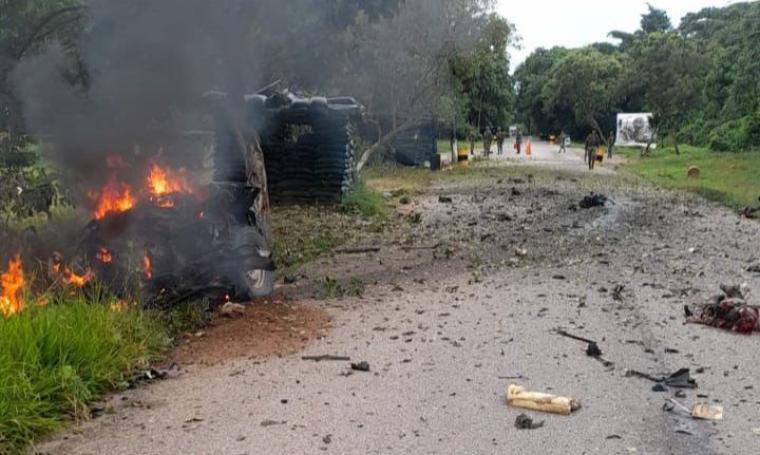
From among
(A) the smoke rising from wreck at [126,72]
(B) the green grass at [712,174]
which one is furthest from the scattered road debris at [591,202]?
(A) the smoke rising from wreck at [126,72]

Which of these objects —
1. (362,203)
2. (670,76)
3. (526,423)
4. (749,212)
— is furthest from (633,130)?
(526,423)

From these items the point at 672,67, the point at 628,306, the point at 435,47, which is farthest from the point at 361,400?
the point at 672,67

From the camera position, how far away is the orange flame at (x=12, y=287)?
5807 mm

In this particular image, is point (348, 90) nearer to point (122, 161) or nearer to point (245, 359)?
point (122, 161)

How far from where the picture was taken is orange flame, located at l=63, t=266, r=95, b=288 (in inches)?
257

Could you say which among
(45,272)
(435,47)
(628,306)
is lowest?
(628,306)

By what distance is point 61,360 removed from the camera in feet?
15.7

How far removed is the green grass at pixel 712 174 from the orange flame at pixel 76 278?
13.8 metres

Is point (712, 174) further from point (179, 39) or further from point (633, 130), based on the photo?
point (633, 130)

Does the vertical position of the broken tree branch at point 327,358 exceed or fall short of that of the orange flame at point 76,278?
it falls short

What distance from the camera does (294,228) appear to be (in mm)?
12930

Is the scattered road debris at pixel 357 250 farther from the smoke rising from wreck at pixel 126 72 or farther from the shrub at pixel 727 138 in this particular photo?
the shrub at pixel 727 138

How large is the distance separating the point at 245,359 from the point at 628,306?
3712 millimetres

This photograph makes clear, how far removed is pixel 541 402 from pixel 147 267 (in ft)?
12.5
